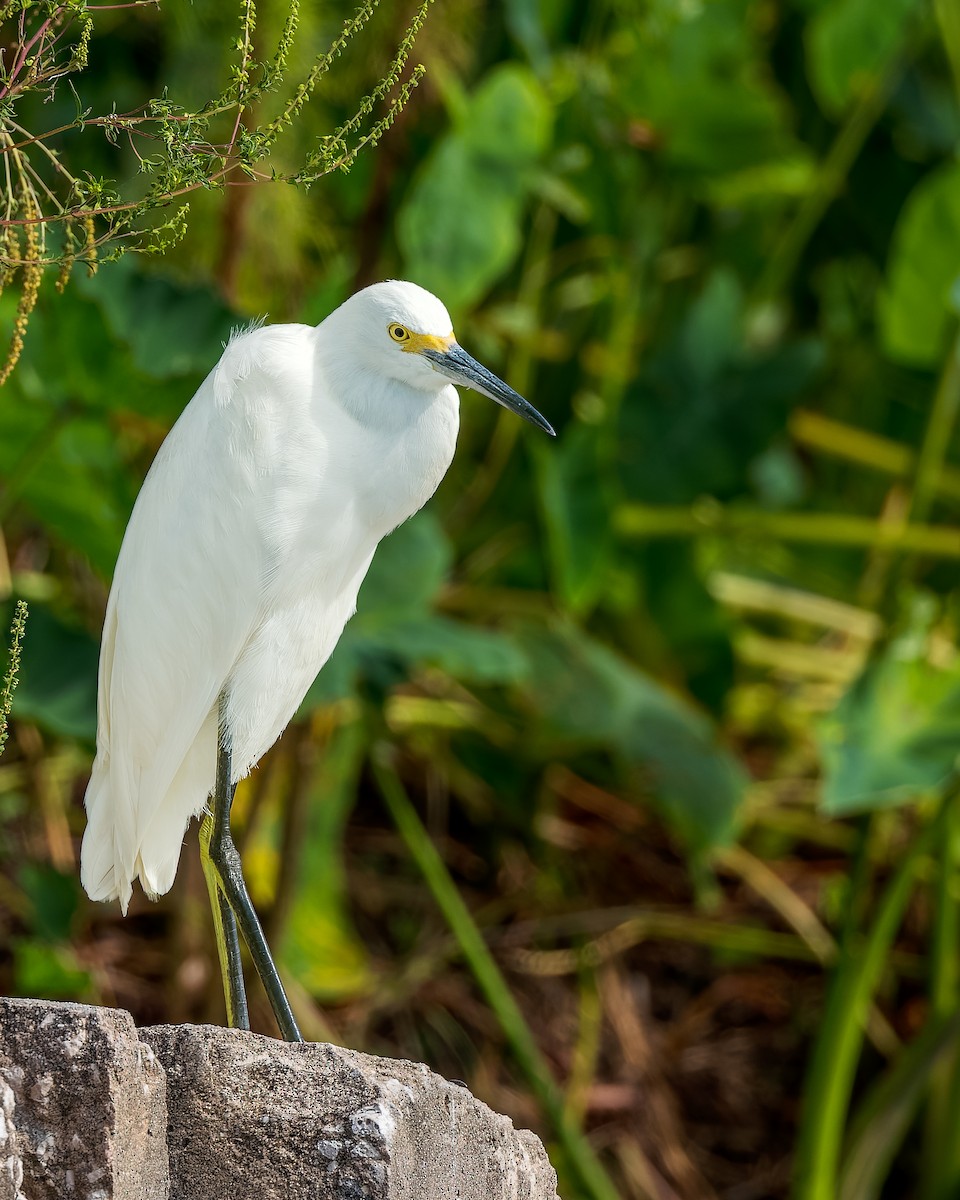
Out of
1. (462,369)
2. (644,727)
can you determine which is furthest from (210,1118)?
(644,727)

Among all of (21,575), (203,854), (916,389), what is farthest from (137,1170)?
(916,389)

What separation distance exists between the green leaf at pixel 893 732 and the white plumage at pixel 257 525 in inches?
40.6

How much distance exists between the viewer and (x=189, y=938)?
3252 mm

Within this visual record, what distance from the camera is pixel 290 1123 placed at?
1339 millimetres

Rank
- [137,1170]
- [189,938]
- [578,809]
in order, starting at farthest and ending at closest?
[578,809] < [189,938] < [137,1170]

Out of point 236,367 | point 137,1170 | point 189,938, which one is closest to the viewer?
point 137,1170

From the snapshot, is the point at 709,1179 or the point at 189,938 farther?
the point at 709,1179

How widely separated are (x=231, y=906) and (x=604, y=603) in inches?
83.2

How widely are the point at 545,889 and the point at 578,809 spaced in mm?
317

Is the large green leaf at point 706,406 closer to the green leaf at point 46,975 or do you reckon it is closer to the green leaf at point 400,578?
the green leaf at point 400,578

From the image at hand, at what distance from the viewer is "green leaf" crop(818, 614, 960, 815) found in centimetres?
252

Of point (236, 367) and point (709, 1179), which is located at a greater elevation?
point (236, 367)

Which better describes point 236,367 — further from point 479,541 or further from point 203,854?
point 479,541

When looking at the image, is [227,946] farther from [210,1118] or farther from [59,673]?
[59,673]
